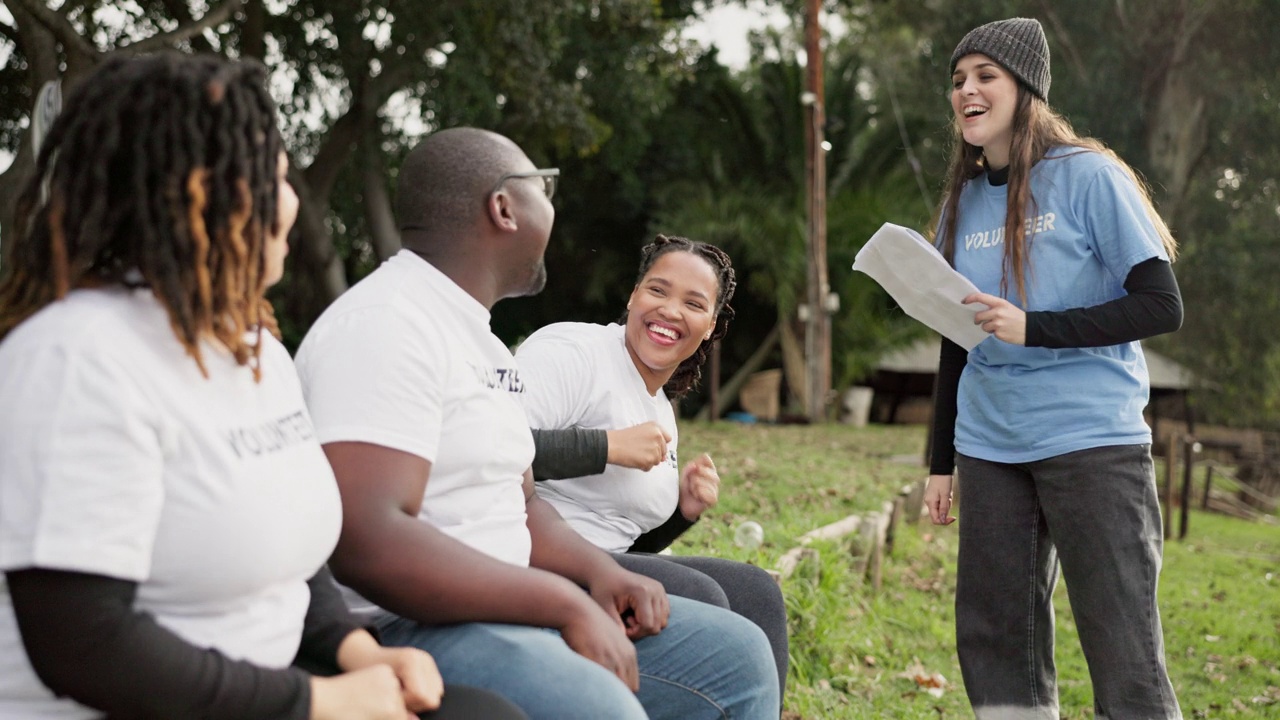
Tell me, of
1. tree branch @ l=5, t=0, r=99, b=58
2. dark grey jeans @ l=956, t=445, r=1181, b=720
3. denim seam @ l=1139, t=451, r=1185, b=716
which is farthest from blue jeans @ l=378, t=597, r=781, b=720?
tree branch @ l=5, t=0, r=99, b=58

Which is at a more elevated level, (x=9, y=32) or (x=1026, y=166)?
(x=9, y=32)

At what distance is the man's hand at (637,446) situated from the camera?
9.71 feet

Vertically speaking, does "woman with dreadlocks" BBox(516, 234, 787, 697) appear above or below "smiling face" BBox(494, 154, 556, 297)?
below

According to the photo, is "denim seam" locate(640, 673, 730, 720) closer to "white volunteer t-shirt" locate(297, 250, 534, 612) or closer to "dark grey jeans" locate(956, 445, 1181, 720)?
"white volunteer t-shirt" locate(297, 250, 534, 612)

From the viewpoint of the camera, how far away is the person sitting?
1.91m

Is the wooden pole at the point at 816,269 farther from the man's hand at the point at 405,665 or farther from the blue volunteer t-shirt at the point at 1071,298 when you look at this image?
the man's hand at the point at 405,665

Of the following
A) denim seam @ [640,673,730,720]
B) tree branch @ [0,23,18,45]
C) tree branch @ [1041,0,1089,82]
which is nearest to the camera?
denim seam @ [640,673,730,720]

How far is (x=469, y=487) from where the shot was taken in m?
2.12

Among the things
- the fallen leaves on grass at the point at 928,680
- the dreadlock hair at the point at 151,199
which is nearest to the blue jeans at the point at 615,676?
the dreadlock hair at the point at 151,199

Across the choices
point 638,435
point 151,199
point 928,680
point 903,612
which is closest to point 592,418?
point 638,435

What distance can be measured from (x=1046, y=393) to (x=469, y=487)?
5.65 ft

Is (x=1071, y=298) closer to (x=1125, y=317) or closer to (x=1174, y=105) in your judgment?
(x=1125, y=317)

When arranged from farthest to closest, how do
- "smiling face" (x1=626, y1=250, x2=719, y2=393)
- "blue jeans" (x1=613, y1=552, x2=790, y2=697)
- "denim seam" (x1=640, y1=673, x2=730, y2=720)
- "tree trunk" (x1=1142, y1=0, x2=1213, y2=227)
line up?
"tree trunk" (x1=1142, y1=0, x2=1213, y2=227) < "smiling face" (x1=626, y1=250, x2=719, y2=393) < "blue jeans" (x1=613, y1=552, x2=790, y2=697) < "denim seam" (x1=640, y1=673, x2=730, y2=720)

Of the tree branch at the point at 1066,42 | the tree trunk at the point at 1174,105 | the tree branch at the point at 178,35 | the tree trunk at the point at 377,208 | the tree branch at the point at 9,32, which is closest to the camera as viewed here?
the tree branch at the point at 178,35
